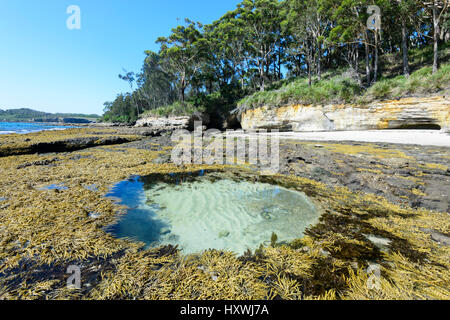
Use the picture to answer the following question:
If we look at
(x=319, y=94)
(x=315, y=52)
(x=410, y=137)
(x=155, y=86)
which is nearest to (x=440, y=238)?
(x=410, y=137)

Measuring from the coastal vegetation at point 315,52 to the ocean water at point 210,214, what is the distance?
1652 cm

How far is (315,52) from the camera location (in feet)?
82.2

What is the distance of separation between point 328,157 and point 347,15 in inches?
743

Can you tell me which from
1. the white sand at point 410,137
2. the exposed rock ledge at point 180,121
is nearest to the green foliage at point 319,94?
the white sand at point 410,137

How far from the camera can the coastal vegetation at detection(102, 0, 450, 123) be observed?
1537 centimetres

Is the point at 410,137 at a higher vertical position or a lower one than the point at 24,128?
lower

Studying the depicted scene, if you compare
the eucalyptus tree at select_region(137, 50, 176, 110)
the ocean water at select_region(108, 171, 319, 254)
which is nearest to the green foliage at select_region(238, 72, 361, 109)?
the ocean water at select_region(108, 171, 319, 254)

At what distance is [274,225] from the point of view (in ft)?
11.2

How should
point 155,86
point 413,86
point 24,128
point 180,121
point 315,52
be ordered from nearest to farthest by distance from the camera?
1. point 413,86
2. point 315,52
3. point 180,121
4. point 24,128
5. point 155,86

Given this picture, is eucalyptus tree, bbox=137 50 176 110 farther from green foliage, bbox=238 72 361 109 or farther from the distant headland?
the distant headland

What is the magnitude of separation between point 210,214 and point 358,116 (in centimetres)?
1813

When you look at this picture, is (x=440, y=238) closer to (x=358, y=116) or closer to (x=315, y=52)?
(x=358, y=116)

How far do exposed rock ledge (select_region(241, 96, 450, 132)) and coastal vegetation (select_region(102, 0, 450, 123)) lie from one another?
911 millimetres
